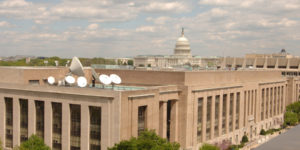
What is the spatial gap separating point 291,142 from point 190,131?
115ft

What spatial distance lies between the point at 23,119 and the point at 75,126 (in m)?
10.9

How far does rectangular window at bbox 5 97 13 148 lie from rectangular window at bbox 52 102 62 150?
9.41 metres

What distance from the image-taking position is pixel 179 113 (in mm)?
60375

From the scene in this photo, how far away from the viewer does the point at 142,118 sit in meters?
51.8

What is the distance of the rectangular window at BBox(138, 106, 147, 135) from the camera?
169 ft

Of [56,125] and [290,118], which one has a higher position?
[56,125]

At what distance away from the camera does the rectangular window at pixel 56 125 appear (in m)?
52.3

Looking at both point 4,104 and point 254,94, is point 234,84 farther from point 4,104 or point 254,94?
point 4,104

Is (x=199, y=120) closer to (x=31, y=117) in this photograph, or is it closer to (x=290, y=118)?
(x=31, y=117)

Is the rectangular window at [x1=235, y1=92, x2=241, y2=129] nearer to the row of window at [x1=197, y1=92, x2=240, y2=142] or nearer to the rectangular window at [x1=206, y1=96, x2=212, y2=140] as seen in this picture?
the row of window at [x1=197, y1=92, x2=240, y2=142]

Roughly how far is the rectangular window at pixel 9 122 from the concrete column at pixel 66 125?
1168 cm

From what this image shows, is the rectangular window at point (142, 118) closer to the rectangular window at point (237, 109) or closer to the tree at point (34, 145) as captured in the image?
the tree at point (34, 145)

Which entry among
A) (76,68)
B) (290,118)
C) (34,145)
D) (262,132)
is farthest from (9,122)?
(290,118)

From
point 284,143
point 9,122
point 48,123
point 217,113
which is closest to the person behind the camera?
point 284,143
